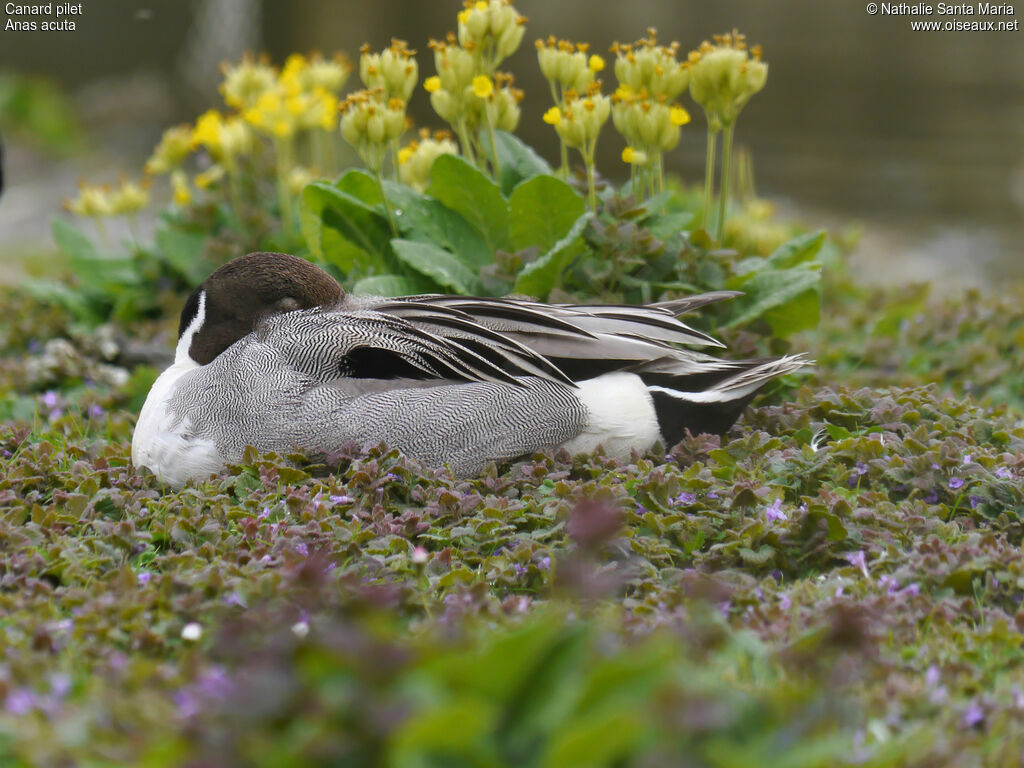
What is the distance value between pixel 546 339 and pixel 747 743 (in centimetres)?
218

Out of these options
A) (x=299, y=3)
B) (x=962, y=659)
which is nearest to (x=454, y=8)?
(x=299, y=3)

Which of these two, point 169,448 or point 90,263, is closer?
point 169,448

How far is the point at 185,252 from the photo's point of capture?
249 inches

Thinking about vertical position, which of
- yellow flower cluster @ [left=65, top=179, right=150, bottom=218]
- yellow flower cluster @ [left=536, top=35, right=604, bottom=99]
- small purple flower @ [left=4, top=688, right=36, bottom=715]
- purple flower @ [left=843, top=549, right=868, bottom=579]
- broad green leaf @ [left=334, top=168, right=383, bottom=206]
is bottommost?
purple flower @ [left=843, top=549, right=868, bottom=579]

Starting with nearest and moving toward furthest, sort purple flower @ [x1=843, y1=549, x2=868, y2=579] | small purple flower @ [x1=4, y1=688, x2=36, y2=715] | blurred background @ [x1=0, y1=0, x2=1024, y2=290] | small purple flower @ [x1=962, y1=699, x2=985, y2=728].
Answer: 1. small purple flower @ [x1=4, y1=688, x2=36, y2=715]
2. small purple flower @ [x1=962, y1=699, x2=985, y2=728]
3. purple flower @ [x1=843, y1=549, x2=868, y2=579]
4. blurred background @ [x1=0, y1=0, x2=1024, y2=290]

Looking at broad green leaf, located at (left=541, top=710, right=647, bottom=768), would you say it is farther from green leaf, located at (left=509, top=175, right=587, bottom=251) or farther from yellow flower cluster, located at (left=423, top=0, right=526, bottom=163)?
yellow flower cluster, located at (left=423, top=0, right=526, bottom=163)

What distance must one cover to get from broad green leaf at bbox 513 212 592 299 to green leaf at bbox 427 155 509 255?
0.26 m

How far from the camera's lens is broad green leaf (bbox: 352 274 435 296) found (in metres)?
4.66

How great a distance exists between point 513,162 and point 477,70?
1.46 feet

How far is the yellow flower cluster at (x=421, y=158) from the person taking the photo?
5164 mm

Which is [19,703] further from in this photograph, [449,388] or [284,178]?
[284,178]

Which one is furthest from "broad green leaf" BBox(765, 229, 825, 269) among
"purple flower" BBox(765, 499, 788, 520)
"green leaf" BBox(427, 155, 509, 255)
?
"purple flower" BBox(765, 499, 788, 520)

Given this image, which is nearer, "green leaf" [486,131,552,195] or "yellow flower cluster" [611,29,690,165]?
"yellow flower cluster" [611,29,690,165]

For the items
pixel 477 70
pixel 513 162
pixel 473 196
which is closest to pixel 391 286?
pixel 473 196
